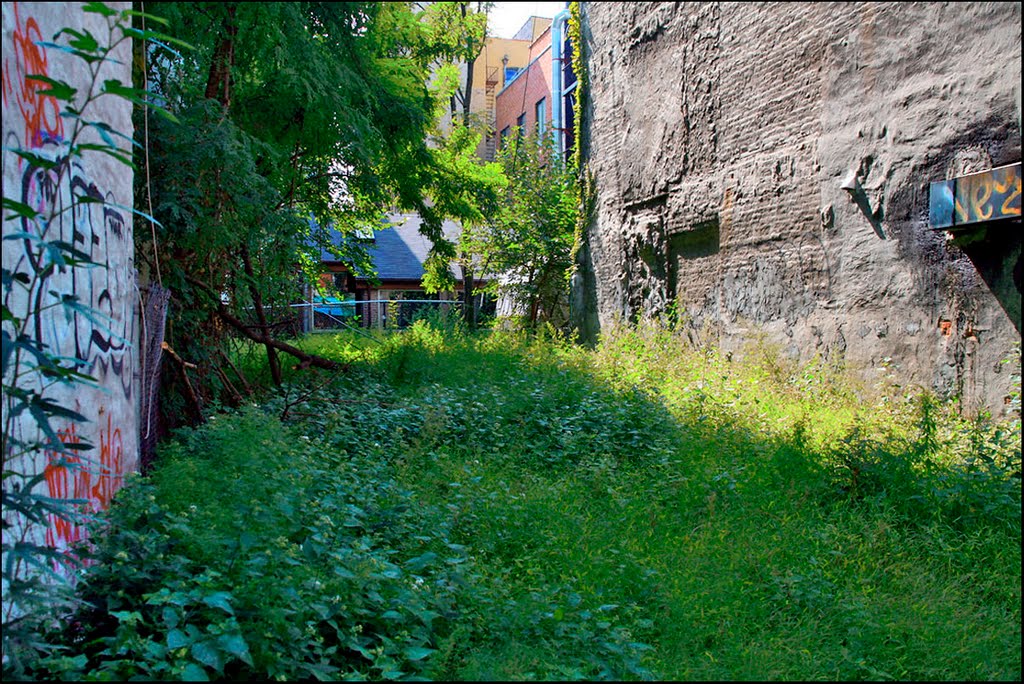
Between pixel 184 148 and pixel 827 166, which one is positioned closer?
pixel 184 148

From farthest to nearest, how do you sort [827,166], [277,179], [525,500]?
[277,179]
[827,166]
[525,500]

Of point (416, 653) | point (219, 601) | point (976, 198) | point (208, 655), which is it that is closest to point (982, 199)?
point (976, 198)

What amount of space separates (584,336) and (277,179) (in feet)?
18.5

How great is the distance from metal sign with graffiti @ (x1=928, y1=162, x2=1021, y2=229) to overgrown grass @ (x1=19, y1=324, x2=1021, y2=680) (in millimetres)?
1427

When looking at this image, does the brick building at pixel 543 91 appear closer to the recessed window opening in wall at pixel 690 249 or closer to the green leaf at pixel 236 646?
the recessed window opening in wall at pixel 690 249

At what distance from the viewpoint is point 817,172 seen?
802cm

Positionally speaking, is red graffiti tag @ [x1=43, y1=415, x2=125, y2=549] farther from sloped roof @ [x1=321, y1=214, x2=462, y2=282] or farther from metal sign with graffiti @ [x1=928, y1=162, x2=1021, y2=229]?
sloped roof @ [x1=321, y1=214, x2=462, y2=282]

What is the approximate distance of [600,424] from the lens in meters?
7.02

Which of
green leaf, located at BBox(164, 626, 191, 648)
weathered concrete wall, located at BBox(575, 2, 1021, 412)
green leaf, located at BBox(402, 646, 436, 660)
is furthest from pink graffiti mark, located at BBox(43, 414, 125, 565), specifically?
weathered concrete wall, located at BBox(575, 2, 1021, 412)

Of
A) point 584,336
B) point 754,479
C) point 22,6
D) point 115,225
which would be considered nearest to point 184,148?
point 115,225

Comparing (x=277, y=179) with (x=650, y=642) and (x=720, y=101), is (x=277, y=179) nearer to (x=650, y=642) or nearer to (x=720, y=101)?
(x=720, y=101)

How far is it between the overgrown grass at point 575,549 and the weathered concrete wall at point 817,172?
867 mm

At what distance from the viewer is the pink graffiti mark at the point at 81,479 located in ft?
10.8

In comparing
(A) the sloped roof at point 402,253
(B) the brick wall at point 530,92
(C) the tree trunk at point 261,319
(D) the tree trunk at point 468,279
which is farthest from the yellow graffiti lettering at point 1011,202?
(A) the sloped roof at point 402,253
